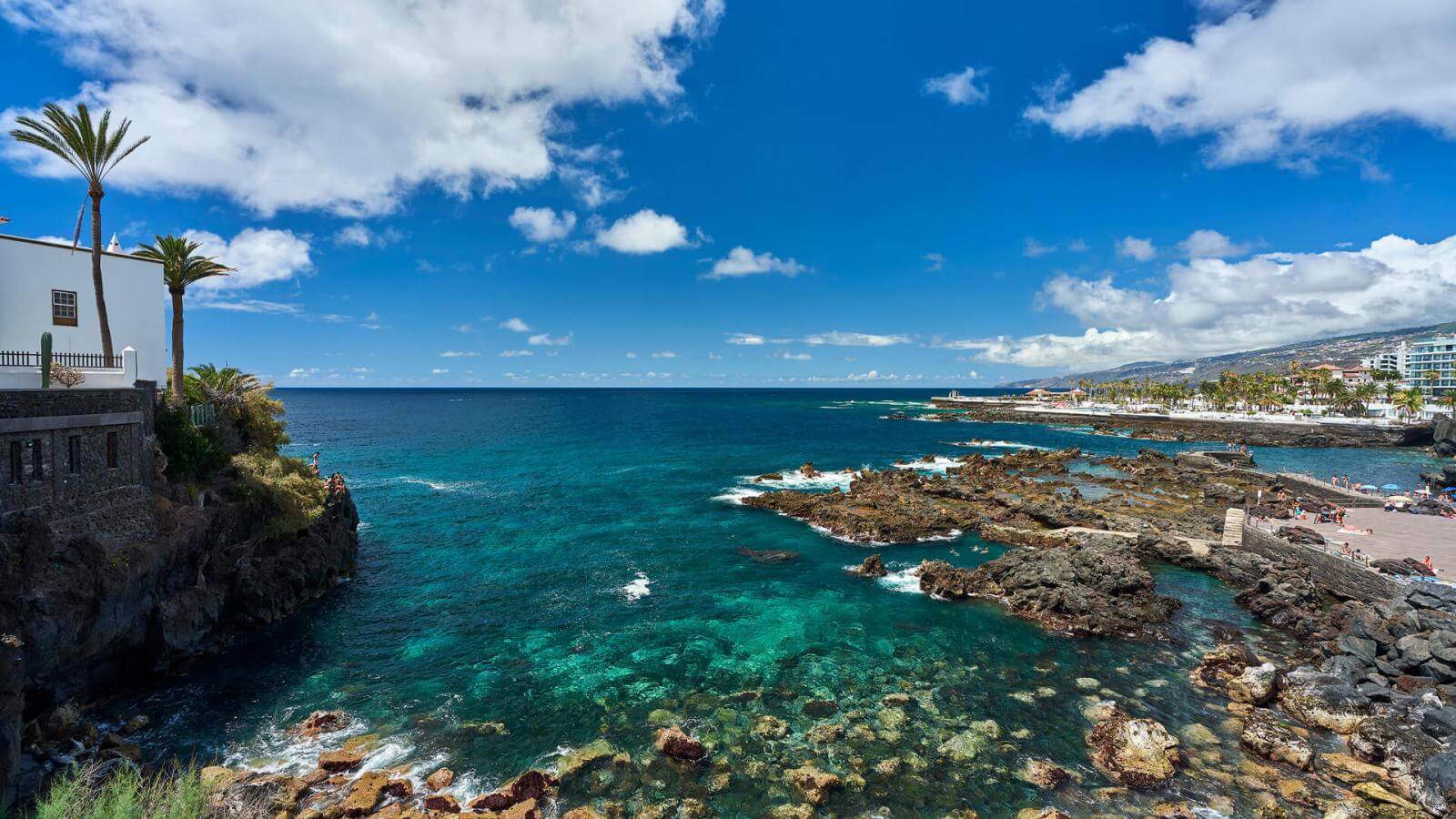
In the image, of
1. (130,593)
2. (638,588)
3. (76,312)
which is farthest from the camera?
(638,588)

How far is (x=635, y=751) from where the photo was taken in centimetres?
1973

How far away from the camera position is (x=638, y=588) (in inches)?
1391

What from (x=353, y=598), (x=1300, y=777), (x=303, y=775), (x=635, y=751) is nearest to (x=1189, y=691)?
(x=1300, y=777)

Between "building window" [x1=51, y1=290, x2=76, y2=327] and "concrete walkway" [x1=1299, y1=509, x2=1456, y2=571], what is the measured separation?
64376 millimetres

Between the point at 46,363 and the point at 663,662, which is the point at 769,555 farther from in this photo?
the point at 46,363

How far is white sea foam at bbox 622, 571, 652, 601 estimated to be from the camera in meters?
34.0

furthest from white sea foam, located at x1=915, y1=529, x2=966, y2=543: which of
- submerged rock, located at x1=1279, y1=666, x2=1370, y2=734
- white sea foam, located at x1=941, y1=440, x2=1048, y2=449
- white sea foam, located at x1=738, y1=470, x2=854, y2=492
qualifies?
white sea foam, located at x1=941, y1=440, x2=1048, y2=449

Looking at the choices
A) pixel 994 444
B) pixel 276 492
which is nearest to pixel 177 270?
pixel 276 492

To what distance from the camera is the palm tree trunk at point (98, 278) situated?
25.4 metres

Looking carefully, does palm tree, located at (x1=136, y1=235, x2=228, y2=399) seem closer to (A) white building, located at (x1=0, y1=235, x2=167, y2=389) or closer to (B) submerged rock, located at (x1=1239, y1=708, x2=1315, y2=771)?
(A) white building, located at (x1=0, y1=235, x2=167, y2=389)

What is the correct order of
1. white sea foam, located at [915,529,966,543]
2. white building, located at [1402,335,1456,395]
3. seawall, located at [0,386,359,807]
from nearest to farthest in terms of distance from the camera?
seawall, located at [0,386,359,807], white sea foam, located at [915,529,966,543], white building, located at [1402,335,1456,395]

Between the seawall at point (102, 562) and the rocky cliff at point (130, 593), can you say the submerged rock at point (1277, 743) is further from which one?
the rocky cliff at point (130, 593)

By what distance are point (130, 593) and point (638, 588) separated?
71.3 ft

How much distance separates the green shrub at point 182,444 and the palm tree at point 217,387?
→ 3.33 m
